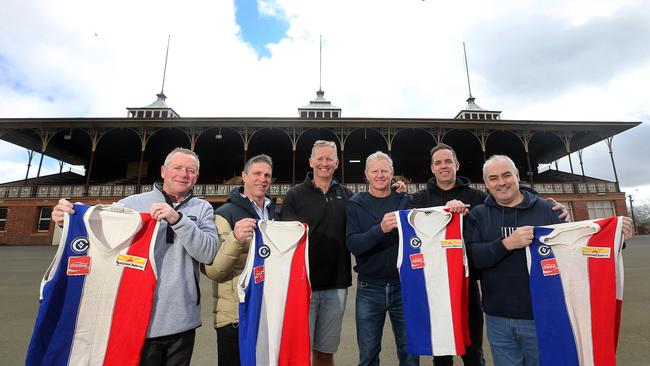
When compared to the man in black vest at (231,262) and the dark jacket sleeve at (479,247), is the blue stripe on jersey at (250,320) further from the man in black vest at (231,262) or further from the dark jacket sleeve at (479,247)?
the dark jacket sleeve at (479,247)

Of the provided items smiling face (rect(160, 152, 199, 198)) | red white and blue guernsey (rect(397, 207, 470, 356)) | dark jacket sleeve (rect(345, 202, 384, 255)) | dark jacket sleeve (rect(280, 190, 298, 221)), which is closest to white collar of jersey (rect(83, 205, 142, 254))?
smiling face (rect(160, 152, 199, 198))

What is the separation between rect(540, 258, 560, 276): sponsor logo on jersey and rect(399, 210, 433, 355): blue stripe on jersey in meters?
0.86

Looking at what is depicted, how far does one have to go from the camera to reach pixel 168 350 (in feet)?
6.57

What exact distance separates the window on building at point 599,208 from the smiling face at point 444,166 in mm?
23995

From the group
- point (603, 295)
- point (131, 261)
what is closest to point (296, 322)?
point (131, 261)

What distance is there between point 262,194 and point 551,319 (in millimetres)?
2386

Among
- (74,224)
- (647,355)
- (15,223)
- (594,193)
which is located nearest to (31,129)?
(15,223)

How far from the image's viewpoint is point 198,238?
2.01 metres

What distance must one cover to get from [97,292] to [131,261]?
Result: 286 mm

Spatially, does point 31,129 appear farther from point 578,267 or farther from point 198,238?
point 578,267

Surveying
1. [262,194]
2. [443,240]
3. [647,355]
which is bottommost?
[647,355]

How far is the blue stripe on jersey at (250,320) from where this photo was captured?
6.63ft

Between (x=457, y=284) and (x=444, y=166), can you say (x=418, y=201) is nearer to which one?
(x=444, y=166)

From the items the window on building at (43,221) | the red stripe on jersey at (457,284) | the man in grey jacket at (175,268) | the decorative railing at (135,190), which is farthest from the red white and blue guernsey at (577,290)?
the window on building at (43,221)
